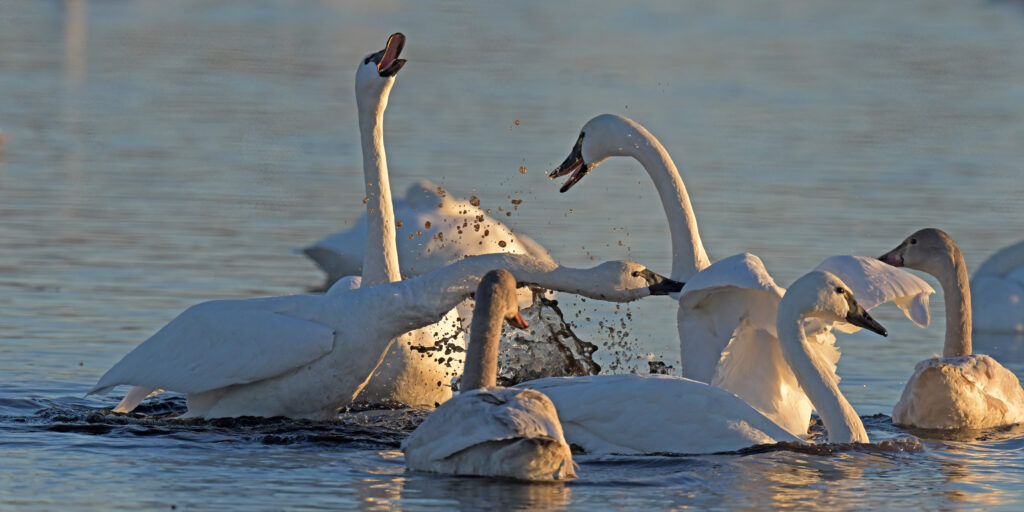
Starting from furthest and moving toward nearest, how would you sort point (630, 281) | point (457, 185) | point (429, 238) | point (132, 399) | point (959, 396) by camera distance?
point (457, 185)
point (429, 238)
point (959, 396)
point (132, 399)
point (630, 281)

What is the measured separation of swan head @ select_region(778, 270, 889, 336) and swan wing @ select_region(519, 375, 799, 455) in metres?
0.57

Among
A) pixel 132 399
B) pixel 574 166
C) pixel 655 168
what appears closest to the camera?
pixel 132 399

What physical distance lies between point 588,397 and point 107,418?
2569mm

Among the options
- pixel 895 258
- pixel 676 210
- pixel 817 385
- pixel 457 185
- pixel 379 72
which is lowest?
pixel 817 385

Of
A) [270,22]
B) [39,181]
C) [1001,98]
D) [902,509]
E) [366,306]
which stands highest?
[270,22]

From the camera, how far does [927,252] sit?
A: 33.5 ft

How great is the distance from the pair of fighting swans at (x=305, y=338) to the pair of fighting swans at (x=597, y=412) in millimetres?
403

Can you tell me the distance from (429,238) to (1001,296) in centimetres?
424

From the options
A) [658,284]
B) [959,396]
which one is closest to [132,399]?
[658,284]

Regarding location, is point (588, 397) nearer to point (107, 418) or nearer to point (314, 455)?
point (314, 455)

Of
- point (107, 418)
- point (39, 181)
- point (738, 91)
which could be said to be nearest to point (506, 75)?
point (738, 91)

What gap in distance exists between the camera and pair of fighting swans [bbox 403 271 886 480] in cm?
718

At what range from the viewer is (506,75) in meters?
23.8

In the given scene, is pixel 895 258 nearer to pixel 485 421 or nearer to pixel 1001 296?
pixel 1001 296
